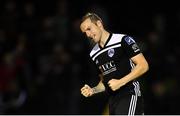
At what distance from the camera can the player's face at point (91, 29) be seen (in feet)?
20.6

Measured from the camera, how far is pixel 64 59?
37.0ft

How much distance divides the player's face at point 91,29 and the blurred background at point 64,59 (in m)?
4.56

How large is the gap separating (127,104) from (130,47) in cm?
62

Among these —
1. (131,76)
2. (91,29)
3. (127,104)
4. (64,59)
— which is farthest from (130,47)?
(64,59)

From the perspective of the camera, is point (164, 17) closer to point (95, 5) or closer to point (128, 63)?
point (95, 5)

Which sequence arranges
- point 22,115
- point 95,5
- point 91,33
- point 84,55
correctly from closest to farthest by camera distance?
1. point 91,33
2. point 22,115
3. point 84,55
4. point 95,5

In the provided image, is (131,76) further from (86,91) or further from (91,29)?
(91,29)

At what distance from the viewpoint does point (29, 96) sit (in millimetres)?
11289

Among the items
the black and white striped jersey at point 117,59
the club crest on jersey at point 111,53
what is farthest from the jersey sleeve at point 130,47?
the club crest on jersey at point 111,53

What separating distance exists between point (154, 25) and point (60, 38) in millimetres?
1968

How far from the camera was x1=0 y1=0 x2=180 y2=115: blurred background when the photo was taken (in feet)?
36.3

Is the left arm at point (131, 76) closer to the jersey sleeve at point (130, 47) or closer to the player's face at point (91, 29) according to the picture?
the jersey sleeve at point (130, 47)

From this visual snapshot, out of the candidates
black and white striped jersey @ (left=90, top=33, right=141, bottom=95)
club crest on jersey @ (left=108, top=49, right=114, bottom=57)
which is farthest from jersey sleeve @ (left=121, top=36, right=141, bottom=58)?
club crest on jersey @ (left=108, top=49, right=114, bottom=57)

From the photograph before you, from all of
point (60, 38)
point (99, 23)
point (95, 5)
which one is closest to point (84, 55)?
point (60, 38)
